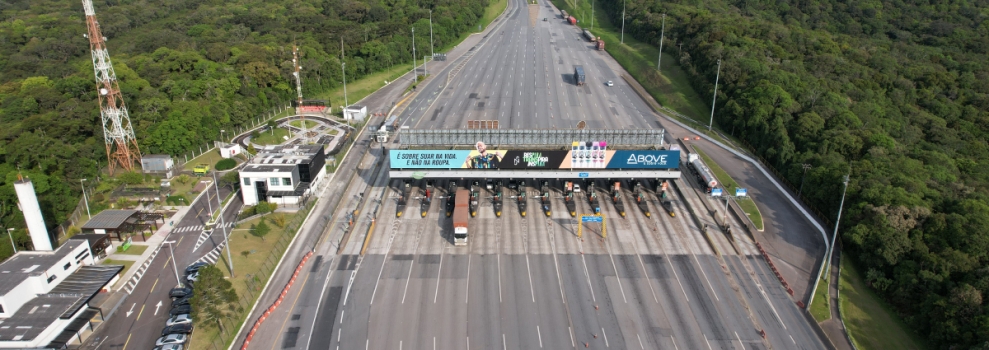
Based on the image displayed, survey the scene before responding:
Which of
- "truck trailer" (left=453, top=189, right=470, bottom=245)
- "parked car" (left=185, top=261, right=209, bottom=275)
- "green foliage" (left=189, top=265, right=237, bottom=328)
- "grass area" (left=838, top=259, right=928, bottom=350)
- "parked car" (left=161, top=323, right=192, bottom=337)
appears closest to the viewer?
"green foliage" (left=189, top=265, right=237, bottom=328)

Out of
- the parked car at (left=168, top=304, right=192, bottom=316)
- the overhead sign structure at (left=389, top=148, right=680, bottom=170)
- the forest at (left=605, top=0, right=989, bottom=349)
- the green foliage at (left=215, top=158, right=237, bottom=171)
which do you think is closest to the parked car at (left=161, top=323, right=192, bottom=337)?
the parked car at (left=168, top=304, right=192, bottom=316)

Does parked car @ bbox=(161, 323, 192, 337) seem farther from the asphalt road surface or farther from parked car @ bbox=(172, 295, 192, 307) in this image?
parked car @ bbox=(172, 295, 192, 307)

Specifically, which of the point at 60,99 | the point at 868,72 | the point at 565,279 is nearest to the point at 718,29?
the point at 868,72

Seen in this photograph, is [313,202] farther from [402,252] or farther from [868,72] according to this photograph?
[868,72]

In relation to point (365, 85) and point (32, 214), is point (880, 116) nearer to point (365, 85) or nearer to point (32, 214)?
point (365, 85)

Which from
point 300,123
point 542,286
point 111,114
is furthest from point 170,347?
point 300,123
